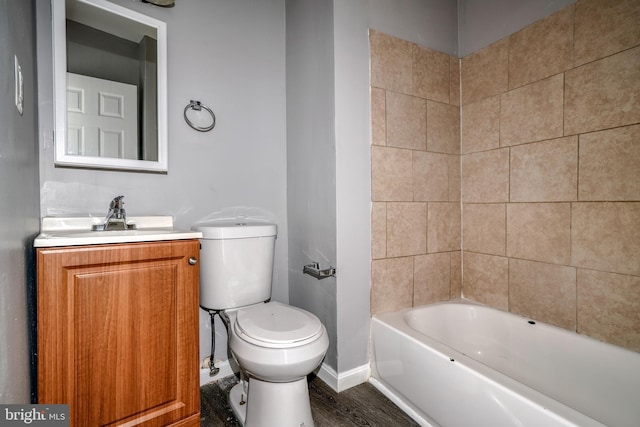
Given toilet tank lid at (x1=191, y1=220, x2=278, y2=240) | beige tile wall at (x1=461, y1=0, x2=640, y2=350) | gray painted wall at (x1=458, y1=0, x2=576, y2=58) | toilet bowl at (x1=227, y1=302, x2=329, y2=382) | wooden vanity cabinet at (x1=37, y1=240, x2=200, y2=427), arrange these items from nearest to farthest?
wooden vanity cabinet at (x1=37, y1=240, x2=200, y2=427) < toilet bowl at (x1=227, y1=302, x2=329, y2=382) < beige tile wall at (x1=461, y1=0, x2=640, y2=350) < toilet tank lid at (x1=191, y1=220, x2=278, y2=240) < gray painted wall at (x1=458, y1=0, x2=576, y2=58)

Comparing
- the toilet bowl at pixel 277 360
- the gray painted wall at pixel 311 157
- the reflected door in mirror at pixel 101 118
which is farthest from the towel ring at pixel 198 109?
the toilet bowl at pixel 277 360

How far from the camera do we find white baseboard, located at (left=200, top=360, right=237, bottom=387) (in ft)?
5.56

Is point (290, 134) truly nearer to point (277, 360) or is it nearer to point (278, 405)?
point (277, 360)

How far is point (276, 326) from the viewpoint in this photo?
1294mm

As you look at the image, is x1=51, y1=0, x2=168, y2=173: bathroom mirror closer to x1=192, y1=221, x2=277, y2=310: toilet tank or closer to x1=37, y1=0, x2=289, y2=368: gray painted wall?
x1=37, y1=0, x2=289, y2=368: gray painted wall

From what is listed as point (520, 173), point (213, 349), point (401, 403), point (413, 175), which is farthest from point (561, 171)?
point (213, 349)

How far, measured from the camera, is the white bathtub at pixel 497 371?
107 cm

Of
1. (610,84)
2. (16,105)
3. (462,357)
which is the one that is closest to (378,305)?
(462,357)

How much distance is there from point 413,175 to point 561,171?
27.7 inches

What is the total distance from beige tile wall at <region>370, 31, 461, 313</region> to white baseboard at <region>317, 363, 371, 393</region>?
327mm

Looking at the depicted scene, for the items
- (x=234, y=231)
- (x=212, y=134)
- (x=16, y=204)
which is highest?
(x=212, y=134)

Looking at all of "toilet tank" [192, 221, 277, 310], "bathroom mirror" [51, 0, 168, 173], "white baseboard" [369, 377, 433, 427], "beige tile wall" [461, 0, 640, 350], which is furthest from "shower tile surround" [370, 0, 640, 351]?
"bathroom mirror" [51, 0, 168, 173]

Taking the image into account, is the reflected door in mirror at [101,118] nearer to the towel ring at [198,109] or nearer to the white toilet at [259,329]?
the towel ring at [198,109]

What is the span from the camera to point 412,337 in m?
1.45
